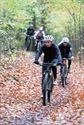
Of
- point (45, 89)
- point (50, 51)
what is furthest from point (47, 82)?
point (50, 51)

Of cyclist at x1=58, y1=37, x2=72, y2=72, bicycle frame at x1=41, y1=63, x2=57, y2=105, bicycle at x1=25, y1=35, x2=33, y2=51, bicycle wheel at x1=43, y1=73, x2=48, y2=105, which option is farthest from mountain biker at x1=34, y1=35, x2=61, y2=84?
bicycle at x1=25, y1=35, x2=33, y2=51

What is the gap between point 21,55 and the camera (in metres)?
25.3

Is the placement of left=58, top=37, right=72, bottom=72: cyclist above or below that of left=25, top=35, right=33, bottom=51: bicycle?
above

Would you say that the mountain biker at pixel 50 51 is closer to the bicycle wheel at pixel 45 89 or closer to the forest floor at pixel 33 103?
the bicycle wheel at pixel 45 89

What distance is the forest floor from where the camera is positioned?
8836mm

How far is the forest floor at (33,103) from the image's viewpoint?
884 cm

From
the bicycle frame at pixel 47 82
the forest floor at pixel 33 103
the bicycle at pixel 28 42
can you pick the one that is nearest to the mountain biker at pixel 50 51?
the bicycle frame at pixel 47 82

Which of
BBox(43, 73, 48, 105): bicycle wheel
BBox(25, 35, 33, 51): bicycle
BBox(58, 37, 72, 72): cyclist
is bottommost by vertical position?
BBox(25, 35, 33, 51): bicycle

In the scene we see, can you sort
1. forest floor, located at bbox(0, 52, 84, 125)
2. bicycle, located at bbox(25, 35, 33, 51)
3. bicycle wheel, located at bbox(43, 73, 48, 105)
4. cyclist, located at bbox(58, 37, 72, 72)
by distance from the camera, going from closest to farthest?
1. forest floor, located at bbox(0, 52, 84, 125)
2. bicycle wheel, located at bbox(43, 73, 48, 105)
3. cyclist, located at bbox(58, 37, 72, 72)
4. bicycle, located at bbox(25, 35, 33, 51)

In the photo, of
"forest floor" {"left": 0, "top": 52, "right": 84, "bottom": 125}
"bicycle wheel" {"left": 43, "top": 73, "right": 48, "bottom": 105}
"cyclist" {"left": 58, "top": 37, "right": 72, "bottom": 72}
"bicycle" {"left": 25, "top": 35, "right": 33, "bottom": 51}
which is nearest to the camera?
"forest floor" {"left": 0, "top": 52, "right": 84, "bottom": 125}

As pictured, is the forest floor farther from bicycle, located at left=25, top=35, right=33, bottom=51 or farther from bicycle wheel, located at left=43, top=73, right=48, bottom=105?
bicycle, located at left=25, top=35, right=33, bottom=51

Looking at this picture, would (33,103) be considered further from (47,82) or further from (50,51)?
(50,51)

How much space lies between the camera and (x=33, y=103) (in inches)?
446

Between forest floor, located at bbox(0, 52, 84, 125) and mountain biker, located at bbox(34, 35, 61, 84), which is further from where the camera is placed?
mountain biker, located at bbox(34, 35, 61, 84)
